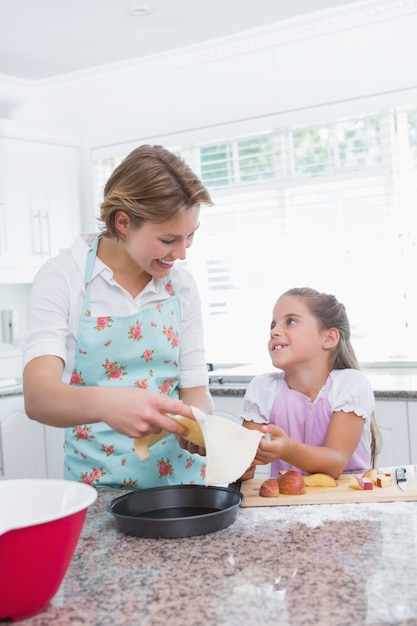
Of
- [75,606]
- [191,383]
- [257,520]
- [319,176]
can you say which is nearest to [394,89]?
[319,176]

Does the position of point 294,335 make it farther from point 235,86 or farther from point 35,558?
point 235,86

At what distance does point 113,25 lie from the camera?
3693 mm

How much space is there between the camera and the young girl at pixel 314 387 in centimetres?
178

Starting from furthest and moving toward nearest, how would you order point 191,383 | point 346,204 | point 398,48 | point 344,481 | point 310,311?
point 346,204, point 398,48, point 310,311, point 191,383, point 344,481

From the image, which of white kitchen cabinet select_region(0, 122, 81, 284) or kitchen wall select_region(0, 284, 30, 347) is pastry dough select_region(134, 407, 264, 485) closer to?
white kitchen cabinet select_region(0, 122, 81, 284)

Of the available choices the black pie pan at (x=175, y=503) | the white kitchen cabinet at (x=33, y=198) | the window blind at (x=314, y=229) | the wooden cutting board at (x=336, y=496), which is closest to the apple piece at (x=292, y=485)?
the wooden cutting board at (x=336, y=496)

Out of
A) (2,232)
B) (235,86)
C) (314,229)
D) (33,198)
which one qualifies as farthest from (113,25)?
(314,229)

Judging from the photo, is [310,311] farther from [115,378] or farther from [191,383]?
[115,378]

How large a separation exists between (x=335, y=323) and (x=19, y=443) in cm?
220

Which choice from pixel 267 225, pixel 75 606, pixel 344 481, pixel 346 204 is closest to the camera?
pixel 75 606

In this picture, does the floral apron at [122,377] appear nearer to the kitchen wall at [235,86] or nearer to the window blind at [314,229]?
the window blind at [314,229]

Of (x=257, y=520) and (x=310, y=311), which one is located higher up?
(x=310, y=311)

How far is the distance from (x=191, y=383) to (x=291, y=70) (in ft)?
8.46

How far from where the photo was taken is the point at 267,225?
13.7 ft
